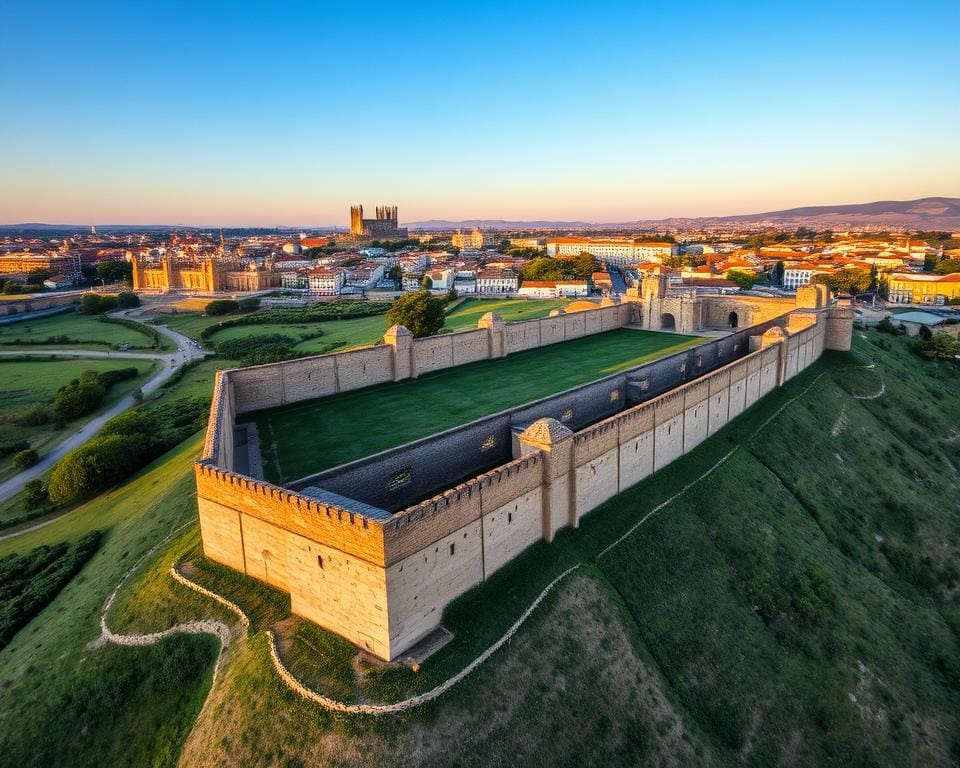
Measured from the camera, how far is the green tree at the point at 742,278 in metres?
99.2

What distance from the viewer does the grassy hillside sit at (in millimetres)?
13906

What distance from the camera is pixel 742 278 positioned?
100188mm

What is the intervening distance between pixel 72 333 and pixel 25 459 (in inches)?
2118

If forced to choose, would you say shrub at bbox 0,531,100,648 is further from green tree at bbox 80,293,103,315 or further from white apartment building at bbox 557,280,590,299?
green tree at bbox 80,293,103,315

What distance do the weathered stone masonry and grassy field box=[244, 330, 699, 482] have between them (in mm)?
1526

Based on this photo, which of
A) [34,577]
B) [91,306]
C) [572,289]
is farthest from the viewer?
[91,306]

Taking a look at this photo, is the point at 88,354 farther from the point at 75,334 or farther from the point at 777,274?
the point at 777,274

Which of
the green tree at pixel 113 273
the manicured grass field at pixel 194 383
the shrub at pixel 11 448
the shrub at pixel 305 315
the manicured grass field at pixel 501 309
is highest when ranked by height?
the green tree at pixel 113 273

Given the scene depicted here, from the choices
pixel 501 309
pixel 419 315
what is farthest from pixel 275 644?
pixel 501 309

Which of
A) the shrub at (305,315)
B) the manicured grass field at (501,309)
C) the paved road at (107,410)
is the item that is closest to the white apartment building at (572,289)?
the manicured grass field at (501,309)

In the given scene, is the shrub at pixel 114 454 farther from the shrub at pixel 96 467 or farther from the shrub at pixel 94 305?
the shrub at pixel 94 305

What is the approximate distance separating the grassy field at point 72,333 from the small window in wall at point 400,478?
62.9 meters

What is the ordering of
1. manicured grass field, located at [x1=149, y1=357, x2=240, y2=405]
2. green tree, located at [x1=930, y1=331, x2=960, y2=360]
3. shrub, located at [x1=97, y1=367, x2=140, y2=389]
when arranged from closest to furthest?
manicured grass field, located at [x1=149, y1=357, x2=240, y2=405]
green tree, located at [x1=930, y1=331, x2=960, y2=360]
shrub, located at [x1=97, y1=367, x2=140, y2=389]

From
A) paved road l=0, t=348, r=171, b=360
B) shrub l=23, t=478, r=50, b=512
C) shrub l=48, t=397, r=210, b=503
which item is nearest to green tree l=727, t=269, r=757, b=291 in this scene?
paved road l=0, t=348, r=171, b=360
